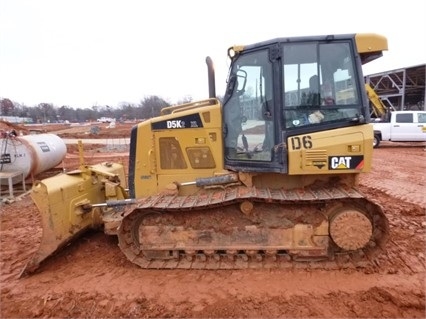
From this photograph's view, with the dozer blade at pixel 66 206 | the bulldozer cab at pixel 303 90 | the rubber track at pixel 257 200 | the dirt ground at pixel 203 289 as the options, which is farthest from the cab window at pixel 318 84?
the dozer blade at pixel 66 206

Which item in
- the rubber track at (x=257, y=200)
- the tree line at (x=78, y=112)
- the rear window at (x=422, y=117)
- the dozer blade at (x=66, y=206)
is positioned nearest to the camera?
the rubber track at (x=257, y=200)

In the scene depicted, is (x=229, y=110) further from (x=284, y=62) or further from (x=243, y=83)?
(x=284, y=62)

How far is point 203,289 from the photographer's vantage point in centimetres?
392

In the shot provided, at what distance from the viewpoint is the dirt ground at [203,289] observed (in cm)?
353

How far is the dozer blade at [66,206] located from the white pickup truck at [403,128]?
16.1m

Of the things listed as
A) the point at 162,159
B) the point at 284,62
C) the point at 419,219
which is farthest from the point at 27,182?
the point at 419,219

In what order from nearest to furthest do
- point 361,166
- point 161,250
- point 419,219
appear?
point 361,166
point 161,250
point 419,219

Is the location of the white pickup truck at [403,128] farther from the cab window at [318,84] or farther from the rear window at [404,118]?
the cab window at [318,84]

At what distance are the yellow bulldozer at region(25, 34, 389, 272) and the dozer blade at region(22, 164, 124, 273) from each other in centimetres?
2

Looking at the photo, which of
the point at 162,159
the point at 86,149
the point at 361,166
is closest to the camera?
the point at 361,166

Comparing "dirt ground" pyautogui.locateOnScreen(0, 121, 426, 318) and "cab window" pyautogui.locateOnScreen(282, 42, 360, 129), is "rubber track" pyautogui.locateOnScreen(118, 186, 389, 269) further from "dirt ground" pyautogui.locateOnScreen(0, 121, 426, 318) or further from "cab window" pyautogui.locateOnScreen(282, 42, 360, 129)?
"cab window" pyautogui.locateOnScreen(282, 42, 360, 129)

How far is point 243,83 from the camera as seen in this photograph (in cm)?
442

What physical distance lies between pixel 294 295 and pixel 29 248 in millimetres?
4332

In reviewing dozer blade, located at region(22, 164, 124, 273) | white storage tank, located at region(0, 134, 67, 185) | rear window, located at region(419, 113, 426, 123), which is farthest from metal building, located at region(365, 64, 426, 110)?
dozer blade, located at region(22, 164, 124, 273)
